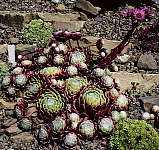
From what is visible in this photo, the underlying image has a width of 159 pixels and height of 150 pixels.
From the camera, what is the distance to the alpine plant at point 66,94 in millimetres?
4742

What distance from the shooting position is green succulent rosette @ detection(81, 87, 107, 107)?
16.0ft

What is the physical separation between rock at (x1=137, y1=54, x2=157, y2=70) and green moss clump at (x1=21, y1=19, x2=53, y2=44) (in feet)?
4.72

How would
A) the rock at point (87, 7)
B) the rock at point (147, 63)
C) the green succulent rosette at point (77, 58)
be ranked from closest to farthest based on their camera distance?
the green succulent rosette at point (77, 58)
the rock at point (147, 63)
the rock at point (87, 7)

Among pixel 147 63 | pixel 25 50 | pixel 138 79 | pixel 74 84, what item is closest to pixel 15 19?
pixel 25 50

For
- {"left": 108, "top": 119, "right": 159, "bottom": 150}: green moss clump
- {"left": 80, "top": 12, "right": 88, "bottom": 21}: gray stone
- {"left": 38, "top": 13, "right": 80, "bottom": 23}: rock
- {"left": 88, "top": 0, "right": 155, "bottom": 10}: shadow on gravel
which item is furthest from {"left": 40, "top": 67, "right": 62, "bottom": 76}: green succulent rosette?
{"left": 88, "top": 0, "right": 155, "bottom": 10}: shadow on gravel

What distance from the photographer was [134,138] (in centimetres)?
447

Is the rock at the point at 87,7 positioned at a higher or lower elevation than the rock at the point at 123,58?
higher

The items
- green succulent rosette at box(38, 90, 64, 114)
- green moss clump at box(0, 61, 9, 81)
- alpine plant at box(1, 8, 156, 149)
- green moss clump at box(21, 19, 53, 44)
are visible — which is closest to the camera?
alpine plant at box(1, 8, 156, 149)

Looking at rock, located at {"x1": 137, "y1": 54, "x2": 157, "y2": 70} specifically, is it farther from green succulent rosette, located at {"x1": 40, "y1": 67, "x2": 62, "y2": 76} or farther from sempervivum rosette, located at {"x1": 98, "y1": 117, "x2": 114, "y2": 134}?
sempervivum rosette, located at {"x1": 98, "y1": 117, "x2": 114, "y2": 134}

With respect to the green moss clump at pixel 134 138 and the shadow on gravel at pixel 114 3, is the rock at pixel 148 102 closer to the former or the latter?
the green moss clump at pixel 134 138

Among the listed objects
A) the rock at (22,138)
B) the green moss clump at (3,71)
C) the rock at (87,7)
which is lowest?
the rock at (22,138)

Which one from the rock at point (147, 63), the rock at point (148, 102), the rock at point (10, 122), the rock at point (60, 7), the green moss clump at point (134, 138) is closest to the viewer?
→ the green moss clump at point (134, 138)

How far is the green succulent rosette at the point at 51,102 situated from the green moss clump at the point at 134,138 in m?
0.66

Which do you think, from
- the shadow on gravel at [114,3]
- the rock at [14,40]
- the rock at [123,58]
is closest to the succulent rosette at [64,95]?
the rock at [123,58]
